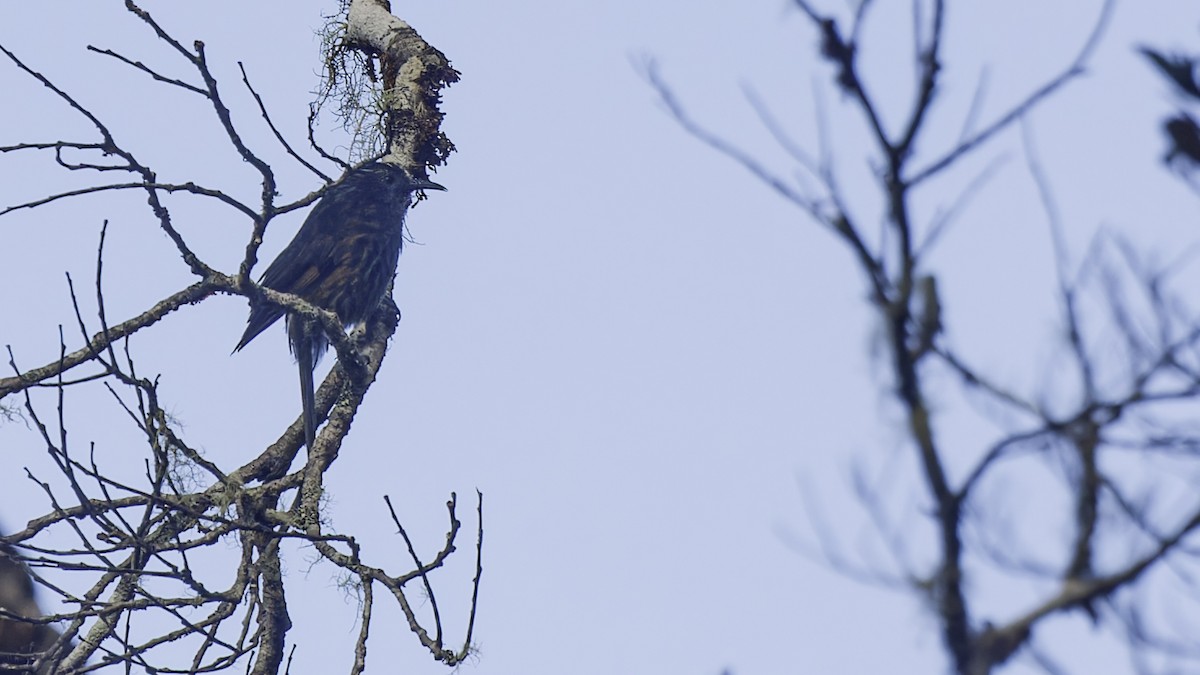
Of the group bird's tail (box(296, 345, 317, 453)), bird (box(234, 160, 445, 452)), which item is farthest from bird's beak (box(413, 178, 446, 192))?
bird's tail (box(296, 345, 317, 453))

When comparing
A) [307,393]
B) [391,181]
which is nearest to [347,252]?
[391,181]

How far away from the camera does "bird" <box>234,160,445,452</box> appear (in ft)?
17.5

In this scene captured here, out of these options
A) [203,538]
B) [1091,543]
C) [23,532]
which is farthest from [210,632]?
[1091,543]

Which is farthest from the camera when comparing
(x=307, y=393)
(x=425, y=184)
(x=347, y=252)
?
(x=347, y=252)

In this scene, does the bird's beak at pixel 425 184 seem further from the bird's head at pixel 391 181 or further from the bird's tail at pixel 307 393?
the bird's tail at pixel 307 393

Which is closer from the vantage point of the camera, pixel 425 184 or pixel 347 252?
pixel 425 184

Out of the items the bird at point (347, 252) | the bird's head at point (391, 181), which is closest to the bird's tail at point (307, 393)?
the bird at point (347, 252)

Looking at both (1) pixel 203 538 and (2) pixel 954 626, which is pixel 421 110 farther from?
(2) pixel 954 626

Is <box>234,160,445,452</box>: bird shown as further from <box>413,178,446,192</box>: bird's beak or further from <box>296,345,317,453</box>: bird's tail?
<box>296,345,317,453</box>: bird's tail

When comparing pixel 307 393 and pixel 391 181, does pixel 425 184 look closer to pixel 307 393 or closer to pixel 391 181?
pixel 391 181

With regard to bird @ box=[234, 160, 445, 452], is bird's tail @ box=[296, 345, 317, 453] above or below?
below

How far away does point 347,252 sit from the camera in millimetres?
5523

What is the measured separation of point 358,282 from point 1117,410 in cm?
423

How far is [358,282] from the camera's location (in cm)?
541
